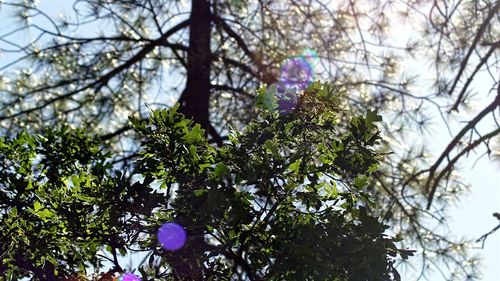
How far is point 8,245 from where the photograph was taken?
194 centimetres

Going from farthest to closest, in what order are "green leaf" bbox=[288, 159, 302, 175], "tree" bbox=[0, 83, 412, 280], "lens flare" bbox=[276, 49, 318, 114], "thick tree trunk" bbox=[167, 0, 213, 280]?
"lens flare" bbox=[276, 49, 318, 114] < "thick tree trunk" bbox=[167, 0, 213, 280] < "green leaf" bbox=[288, 159, 302, 175] < "tree" bbox=[0, 83, 412, 280]

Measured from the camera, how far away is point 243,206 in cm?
169

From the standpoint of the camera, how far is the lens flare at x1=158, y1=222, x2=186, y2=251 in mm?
1688

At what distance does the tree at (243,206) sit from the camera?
161 centimetres

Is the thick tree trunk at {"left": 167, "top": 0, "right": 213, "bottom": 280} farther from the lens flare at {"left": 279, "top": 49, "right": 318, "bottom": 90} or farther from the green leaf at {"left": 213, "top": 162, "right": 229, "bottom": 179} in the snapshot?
the green leaf at {"left": 213, "top": 162, "right": 229, "bottom": 179}

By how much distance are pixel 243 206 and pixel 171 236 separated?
0.21 m

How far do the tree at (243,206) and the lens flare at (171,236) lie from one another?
2 cm

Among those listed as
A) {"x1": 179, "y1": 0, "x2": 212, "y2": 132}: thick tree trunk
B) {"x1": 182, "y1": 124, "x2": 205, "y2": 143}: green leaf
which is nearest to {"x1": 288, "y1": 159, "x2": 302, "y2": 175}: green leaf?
{"x1": 182, "y1": 124, "x2": 205, "y2": 143}: green leaf

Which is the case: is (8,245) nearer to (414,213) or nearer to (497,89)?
(497,89)

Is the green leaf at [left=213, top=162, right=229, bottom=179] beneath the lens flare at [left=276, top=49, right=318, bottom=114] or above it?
beneath

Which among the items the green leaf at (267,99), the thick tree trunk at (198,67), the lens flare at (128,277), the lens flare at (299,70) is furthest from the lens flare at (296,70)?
the lens flare at (128,277)

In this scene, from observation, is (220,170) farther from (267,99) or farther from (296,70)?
(296,70)

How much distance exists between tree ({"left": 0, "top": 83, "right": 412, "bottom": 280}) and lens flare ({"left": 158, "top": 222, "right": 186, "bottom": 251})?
2 centimetres

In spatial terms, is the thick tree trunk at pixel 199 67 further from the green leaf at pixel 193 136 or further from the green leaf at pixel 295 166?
the green leaf at pixel 295 166
